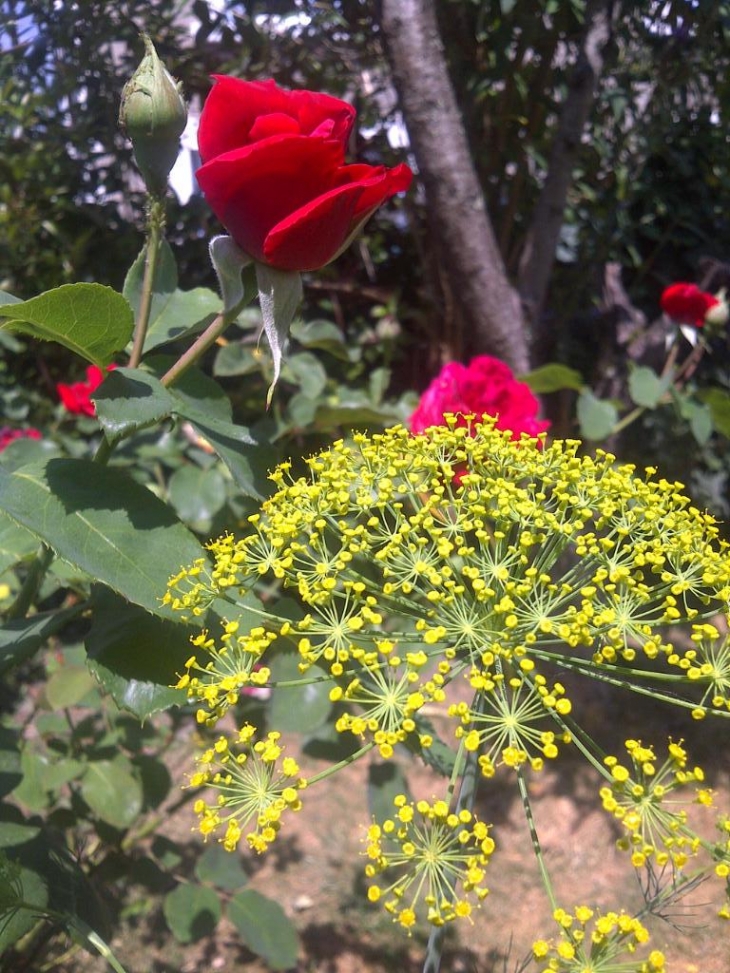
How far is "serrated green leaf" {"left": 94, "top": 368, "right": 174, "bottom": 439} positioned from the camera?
54 centimetres

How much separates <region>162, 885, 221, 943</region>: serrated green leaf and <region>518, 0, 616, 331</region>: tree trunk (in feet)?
4.14

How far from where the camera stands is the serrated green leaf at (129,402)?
1.78 ft

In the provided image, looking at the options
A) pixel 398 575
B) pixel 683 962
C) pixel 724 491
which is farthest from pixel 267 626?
pixel 724 491

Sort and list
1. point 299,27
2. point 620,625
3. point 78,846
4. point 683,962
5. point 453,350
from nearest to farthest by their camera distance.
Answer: point 620,625 < point 683,962 < point 78,846 < point 299,27 < point 453,350

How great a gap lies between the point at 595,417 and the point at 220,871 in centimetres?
102

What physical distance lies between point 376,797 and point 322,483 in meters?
0.63

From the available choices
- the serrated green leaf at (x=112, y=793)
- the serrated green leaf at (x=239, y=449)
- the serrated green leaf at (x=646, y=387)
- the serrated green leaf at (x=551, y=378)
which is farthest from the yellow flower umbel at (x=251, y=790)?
the serrated green leaf at (x=646, y=387)

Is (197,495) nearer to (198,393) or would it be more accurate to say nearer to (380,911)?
(198,393)

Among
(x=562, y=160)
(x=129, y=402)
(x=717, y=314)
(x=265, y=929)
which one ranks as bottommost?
(x=265, y=929)

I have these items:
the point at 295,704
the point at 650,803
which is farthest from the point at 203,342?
the point at 295,704

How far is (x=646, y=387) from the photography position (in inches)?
60.9

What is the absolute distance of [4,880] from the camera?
600 mm

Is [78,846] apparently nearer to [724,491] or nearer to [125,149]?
[125,149]

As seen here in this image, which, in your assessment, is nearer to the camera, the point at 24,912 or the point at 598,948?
the point at 598,948
